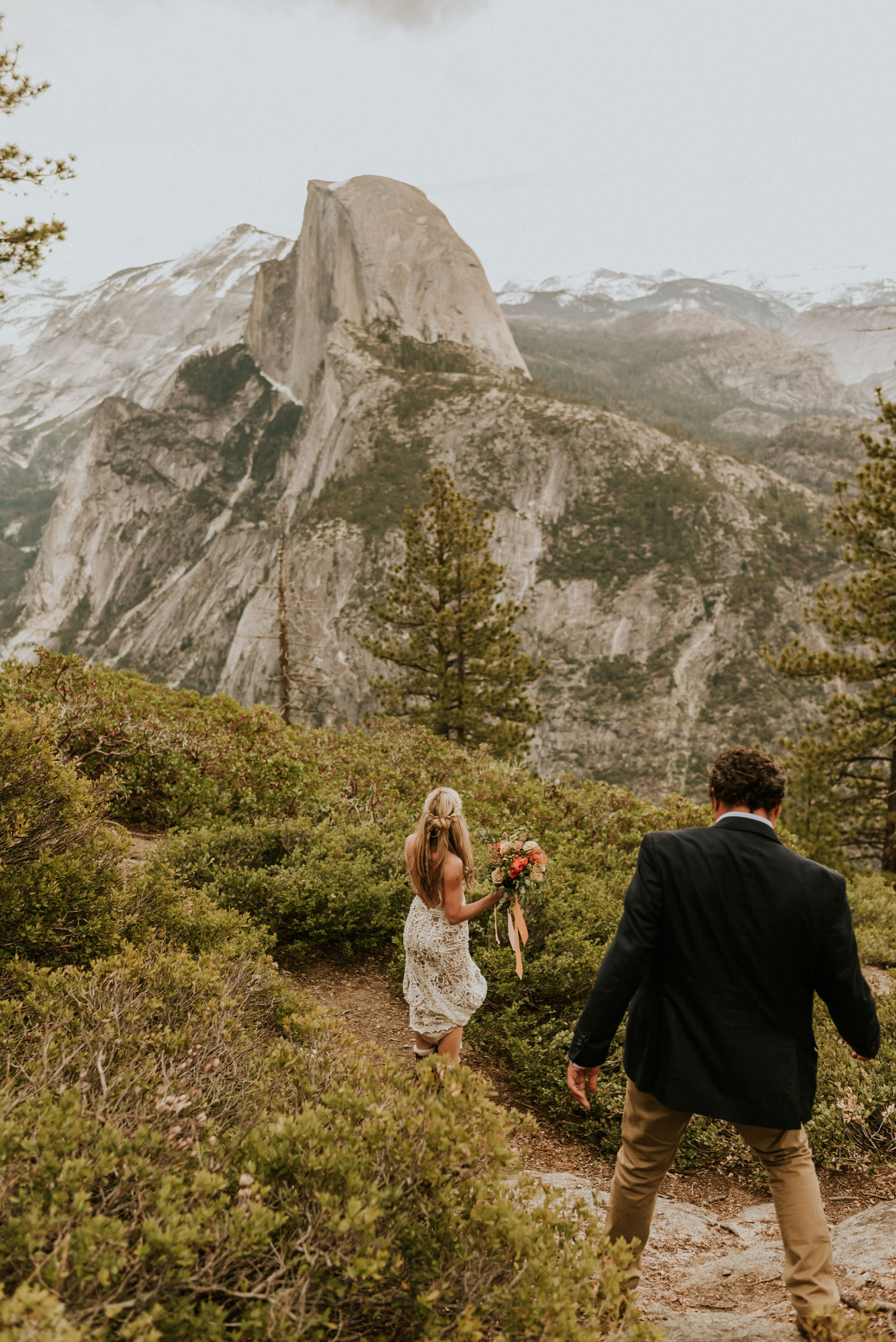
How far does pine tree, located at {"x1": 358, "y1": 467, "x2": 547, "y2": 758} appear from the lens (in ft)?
75.4

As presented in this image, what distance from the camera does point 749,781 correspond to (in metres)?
2.99

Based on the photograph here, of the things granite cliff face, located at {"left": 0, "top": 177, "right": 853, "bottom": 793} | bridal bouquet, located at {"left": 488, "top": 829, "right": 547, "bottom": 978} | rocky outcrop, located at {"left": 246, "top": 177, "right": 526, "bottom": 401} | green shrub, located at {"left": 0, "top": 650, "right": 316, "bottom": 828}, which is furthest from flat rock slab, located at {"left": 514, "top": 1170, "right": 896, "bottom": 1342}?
rocky outcrop, located at {"left": 246, "top": 177, "right": 526, "bottom": 401}

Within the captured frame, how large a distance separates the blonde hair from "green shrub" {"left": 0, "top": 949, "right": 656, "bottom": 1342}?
1.42 metres

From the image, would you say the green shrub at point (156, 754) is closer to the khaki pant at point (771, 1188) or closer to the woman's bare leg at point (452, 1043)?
the woman's bare leg at point (452, 1043)

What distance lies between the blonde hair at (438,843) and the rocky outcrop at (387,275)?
93.9 m

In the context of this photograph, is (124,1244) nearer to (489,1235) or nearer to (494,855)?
(489,1235)

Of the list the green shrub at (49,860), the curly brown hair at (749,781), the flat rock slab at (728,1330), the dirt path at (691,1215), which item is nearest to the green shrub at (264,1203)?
the flat rock slab at (728,1330)

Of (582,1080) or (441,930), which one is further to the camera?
(441,930)

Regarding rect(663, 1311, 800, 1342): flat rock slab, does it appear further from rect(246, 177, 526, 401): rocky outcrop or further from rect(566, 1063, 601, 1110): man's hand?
rect(246, 177, 526, 401): rocky outcrop

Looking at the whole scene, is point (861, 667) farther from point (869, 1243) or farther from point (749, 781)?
point (749, 781)

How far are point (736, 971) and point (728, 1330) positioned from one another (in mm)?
1264

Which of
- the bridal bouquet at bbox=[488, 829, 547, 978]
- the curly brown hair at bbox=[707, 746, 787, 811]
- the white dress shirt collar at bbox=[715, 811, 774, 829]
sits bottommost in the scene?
the bridal bouquet at bbox=[488, 829, 547, 978]

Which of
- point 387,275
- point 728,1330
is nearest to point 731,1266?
point 728,1330

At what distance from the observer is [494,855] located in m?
4.57
